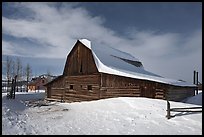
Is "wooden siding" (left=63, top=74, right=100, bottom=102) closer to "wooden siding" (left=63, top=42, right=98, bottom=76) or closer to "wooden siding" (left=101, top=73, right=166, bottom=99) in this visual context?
"wooden siding" (left=63, top=42, right=98, bottom=76)

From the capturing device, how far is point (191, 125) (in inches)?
420

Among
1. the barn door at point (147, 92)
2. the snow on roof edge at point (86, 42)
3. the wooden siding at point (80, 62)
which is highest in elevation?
the snow on roof edge at point (86, 42)

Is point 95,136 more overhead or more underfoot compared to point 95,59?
more underfoot

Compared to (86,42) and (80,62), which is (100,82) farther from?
(86,42)

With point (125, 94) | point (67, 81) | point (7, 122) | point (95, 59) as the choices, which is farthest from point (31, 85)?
point (7, 122)

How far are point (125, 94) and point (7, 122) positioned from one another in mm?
13357

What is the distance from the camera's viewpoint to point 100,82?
2384 cm

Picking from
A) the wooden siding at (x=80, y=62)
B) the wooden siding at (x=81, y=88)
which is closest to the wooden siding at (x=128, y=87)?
the wooden siding at (x=81, y=88)

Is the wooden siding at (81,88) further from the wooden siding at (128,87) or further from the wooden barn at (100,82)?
the wooden siding at (128,87)

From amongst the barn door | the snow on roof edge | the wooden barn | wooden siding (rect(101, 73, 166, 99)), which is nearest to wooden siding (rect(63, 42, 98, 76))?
the wooden barn

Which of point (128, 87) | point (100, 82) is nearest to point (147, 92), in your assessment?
point (128, 87)

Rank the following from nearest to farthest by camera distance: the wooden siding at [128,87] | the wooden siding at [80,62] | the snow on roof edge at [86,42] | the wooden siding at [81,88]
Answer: the wooden siding at [128,87]
the wooden siding at [81,88]
the wooden siding at [80,62]
the snow on roof edge at [86,42]

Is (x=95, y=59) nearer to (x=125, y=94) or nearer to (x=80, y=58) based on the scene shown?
(x=80, y=58)

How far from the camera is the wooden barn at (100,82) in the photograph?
68.6 feet
